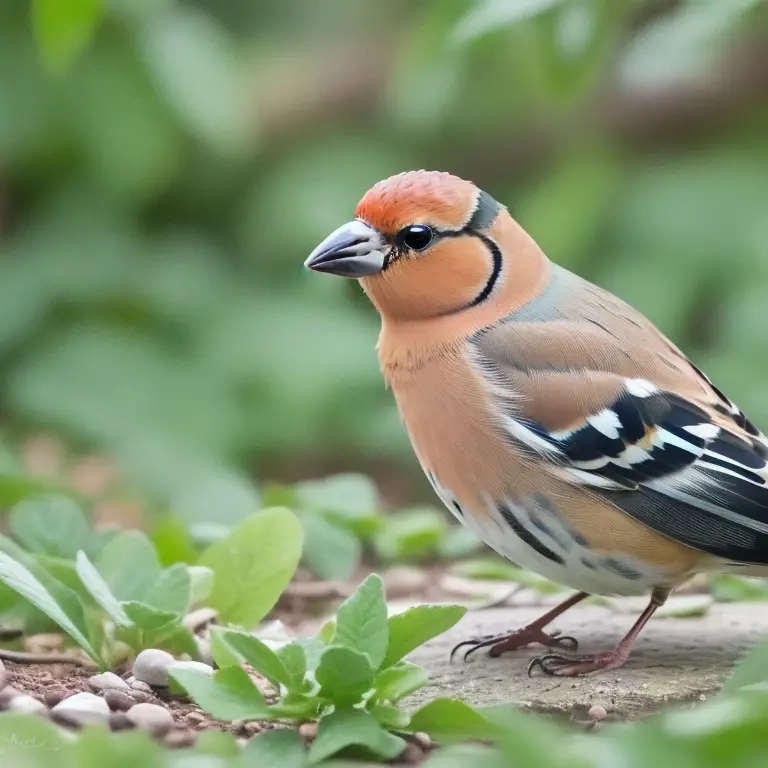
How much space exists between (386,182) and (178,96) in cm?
300

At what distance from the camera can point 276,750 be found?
1667 mm

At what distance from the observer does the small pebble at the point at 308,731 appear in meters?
1.78

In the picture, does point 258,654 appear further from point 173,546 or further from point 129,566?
point 173,546

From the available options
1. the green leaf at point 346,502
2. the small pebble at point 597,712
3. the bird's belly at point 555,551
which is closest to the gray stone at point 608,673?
the small pebble at point 597,712

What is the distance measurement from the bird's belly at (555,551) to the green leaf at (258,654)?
0.68 meters

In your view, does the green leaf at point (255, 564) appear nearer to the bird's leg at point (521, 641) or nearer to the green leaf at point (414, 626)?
the bird's leg at point (521, 641)

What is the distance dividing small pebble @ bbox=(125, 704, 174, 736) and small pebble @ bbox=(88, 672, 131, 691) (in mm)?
116

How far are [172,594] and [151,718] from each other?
13.3 inches

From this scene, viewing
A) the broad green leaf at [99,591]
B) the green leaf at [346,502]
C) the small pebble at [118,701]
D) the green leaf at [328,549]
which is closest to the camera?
the small pebble at [118,701]

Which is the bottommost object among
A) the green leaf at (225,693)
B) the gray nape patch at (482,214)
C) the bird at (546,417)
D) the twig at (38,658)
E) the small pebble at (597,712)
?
the twig at (38,658)

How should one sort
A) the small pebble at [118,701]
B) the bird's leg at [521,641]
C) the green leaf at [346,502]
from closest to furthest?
1. the small pebble at [118,701]
2. the bird's leg at [521,641]
3. the green leaf at [346,502]

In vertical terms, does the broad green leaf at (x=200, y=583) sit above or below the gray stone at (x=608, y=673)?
above

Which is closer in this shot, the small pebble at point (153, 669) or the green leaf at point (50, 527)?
the small pebble at point (153, 669)

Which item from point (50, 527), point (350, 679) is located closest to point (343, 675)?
point (350, 679)
